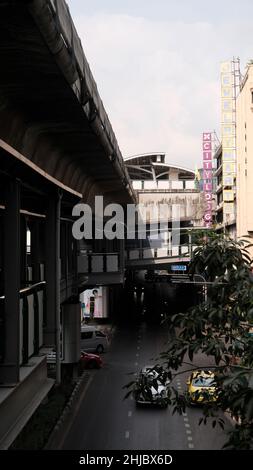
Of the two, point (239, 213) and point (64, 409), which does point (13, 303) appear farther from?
point (239, 213)

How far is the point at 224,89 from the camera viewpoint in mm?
45250

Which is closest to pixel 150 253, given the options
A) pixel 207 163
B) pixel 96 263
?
pixel 207 163

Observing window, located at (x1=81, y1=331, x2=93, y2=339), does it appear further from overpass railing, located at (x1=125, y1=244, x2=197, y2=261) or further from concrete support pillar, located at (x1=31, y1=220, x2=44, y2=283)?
concrete support pillar, located at (x1=31, y1=220, x2=44, y2=283)

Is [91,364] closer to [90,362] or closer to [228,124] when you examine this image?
[90,362]

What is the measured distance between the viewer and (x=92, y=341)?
33.4m

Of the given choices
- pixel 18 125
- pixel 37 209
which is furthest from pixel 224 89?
pixel 18 125

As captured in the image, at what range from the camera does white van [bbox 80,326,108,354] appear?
33000 mm

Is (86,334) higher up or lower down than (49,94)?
lower down

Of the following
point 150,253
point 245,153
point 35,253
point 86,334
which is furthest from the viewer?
point 150,253

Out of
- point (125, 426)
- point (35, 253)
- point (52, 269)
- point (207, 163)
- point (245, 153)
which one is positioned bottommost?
point (125, 426)

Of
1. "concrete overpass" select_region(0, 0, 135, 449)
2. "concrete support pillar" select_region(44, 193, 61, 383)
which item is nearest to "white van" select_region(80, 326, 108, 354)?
"concrete overpass" select_region(0, 0, 135, 449)

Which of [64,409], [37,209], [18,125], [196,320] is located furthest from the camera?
[64,409]

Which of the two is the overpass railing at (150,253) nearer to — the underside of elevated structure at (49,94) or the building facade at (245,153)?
the building facade at (245,153)
